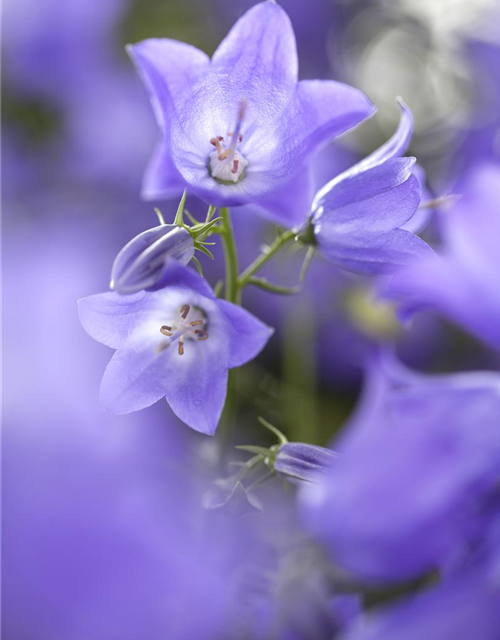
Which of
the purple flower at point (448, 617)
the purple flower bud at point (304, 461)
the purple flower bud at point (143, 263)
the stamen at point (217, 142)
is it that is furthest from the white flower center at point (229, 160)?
the purple flower at point (448, 617)

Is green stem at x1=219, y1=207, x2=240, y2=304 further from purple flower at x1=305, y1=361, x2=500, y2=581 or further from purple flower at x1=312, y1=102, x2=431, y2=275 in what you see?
purple flower at x1=305, y1=361, x2=500, y2=581

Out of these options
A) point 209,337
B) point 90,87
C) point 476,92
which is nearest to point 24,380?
point 209,337

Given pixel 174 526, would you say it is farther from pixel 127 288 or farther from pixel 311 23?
pixel 311 23

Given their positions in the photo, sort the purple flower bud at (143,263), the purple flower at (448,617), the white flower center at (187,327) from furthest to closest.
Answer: the white flower center at (187,327)
the purple flower bud at (143,263)
the purple flower at (448,617)

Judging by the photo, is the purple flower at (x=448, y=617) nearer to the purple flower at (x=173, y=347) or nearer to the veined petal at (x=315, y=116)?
the purple flower at (x=173, y=347)

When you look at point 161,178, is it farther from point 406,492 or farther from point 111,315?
point 406,492

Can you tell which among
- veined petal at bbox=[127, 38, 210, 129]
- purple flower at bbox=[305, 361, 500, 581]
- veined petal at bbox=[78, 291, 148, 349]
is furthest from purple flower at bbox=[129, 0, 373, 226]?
purple flower at bbox=[305, 361, 500, 581]
